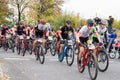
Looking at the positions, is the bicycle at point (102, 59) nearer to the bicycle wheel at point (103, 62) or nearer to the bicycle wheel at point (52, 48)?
the bicycle wheel at point (103, 62)

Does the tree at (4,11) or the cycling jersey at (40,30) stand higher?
the tree at (4,11)

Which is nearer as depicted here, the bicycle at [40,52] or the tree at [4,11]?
the bicycle at [40,52]

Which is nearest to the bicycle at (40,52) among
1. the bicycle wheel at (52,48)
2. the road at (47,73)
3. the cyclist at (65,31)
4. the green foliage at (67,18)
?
the road at (47,73)

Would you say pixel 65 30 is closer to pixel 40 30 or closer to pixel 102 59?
pixel 40 30

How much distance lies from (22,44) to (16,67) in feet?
20.7

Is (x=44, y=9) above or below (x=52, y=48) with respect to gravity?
above

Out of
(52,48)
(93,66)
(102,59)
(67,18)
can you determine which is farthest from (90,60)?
(67,18)

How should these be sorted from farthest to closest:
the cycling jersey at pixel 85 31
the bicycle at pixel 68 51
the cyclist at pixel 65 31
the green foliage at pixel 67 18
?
the green foliage at pixel 67 18 < the cyclist at pixel 65 31 < the bicycle at pixel 68 51 < the cycling jersey at pixel 85 31

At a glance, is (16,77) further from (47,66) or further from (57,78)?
(47,66)

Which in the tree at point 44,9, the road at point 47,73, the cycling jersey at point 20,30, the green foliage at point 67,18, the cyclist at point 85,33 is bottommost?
the road at point 47,73

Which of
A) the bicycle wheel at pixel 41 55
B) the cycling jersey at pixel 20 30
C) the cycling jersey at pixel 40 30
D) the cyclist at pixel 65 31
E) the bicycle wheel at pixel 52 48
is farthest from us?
the cycling jersey at pixel 20 30

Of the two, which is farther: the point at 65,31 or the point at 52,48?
the point at 52,48

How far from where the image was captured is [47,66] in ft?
53.6

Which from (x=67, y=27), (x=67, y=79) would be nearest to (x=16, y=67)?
(x=67, y=27)
